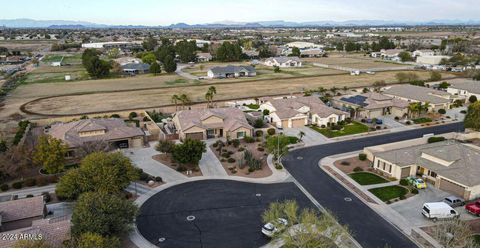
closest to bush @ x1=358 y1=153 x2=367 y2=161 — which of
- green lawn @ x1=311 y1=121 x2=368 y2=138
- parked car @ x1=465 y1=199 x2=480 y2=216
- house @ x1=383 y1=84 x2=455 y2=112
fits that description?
green lawn @ x1=311 y1=121 x2=368 y2=138

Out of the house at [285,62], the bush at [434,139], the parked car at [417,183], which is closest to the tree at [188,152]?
the parked car at [417,183]

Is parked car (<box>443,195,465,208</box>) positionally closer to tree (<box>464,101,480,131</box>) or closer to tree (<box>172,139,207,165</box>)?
tree (<box>464,101,480,131</box>)

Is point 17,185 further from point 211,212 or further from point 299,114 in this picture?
point 299,114

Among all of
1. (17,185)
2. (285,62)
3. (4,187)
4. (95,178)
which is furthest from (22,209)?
(285,62)

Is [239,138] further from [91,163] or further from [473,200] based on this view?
[473,200]

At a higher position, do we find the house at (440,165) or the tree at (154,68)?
the tree at (154,68)

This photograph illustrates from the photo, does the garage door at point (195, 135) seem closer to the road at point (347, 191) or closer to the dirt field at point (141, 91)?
the road at point (347, 191)

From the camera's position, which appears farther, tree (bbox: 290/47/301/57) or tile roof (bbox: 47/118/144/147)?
tree (bbox: 290/47/301/57)
